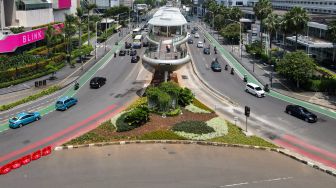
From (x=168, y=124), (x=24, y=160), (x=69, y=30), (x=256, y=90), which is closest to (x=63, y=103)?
(x=168, y=124)

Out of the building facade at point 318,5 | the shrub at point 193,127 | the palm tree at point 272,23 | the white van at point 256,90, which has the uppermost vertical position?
the building facade at point 318,5

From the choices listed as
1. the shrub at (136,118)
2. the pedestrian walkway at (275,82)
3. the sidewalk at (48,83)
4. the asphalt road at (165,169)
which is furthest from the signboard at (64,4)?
the asphalt road at (165,169)

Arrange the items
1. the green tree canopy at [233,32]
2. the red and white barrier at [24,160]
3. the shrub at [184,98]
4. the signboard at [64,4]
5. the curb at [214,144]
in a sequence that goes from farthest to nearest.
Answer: the signboard at [64,4], the green tree canopy at [233,32], the shrub at [184,98], the curb at [214,144], the red and white barrier at [24,160]

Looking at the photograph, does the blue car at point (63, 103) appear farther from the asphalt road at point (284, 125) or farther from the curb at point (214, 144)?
the asphalt road at point (284, 125)

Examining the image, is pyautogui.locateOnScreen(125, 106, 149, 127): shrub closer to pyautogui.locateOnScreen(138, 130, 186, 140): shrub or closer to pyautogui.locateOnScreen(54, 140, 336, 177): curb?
pyautogui.locateOnScreen(138, 130, 186, 140): shrub

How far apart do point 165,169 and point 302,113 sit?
2370cm

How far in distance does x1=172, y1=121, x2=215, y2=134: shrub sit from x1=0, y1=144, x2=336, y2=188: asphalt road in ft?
11.3

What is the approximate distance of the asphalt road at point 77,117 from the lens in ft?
135

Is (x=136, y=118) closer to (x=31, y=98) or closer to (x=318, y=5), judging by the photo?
(x=31, y=98)

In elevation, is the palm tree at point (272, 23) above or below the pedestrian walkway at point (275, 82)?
above

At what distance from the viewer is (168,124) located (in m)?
46.0

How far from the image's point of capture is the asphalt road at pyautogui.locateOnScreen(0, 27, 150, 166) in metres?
41.2

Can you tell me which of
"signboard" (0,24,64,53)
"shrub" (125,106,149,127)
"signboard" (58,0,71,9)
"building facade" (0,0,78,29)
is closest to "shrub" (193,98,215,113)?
"shrub" (125,106,149,127)

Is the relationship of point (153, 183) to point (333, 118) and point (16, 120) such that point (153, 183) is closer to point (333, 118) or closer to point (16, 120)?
point (16, 120)
